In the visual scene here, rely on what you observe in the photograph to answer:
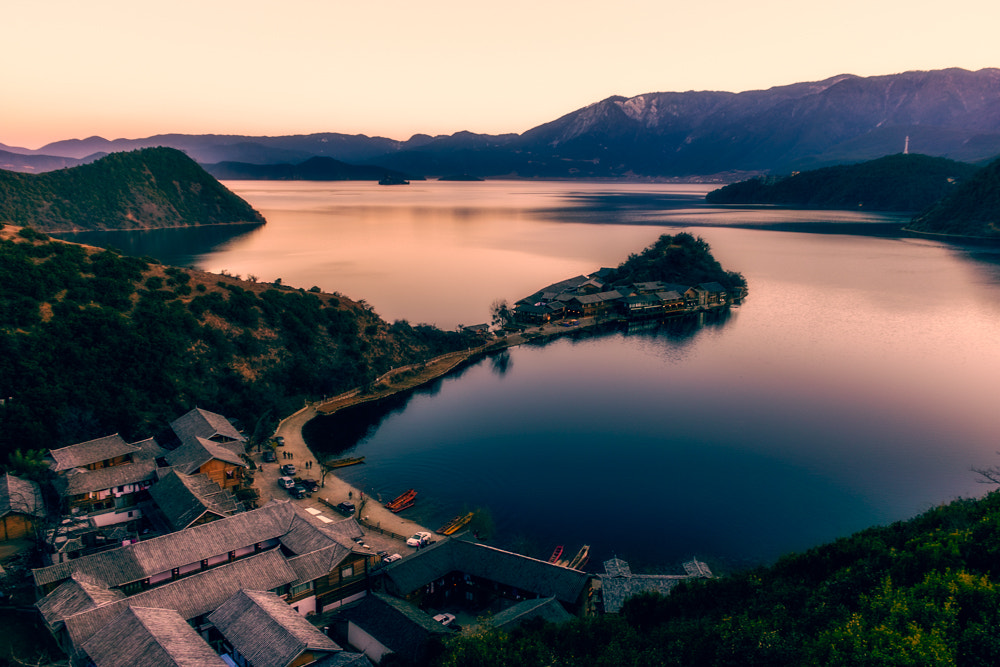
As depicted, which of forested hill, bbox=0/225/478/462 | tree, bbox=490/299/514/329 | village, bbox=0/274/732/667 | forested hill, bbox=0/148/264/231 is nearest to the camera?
village, bbox=0/274/732/667

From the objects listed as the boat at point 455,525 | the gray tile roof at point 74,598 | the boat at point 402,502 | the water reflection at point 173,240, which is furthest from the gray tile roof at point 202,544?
the water reflection at point 173,240

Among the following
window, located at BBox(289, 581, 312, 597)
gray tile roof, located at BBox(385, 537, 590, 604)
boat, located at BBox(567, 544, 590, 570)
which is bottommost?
boat, located at BBox(567, 544, 590, 570)

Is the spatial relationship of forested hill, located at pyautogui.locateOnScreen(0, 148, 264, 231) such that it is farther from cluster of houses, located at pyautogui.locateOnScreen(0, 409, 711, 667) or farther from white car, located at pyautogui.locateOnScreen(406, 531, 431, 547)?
white car, located at pyautogui.locateOnScreen(406, 531, 431, 547)

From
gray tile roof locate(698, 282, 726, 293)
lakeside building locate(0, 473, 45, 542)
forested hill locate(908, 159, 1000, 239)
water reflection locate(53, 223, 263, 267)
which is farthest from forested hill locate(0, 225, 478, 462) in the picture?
forested hill locate(908, 159, 1000, 239)

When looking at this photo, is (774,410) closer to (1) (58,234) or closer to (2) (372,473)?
(2) (372,473)

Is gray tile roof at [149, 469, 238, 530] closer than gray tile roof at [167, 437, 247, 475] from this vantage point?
Yes

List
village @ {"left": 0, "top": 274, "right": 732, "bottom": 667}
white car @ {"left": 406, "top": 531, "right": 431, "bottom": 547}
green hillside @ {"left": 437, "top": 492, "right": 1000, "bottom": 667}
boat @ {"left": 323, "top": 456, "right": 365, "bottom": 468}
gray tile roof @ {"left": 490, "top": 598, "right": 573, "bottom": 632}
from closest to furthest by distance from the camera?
1. green hillside @ {"left": 437, "top": 492, "right": 1000, "bottom": 667}
2. village @ {"left": 0, "top": 274, "right": 732, "bottom": 667}
3. gray tile roof @ {"left": 490, "top": 598, "right": 573, "bottom": 632}
4. white car @ {"left": 406, "top": 531, "right": 431, "bottom": 547}
5. boat @ {"left": 323, "top": 456, "right": 365, "bottom": 468}
